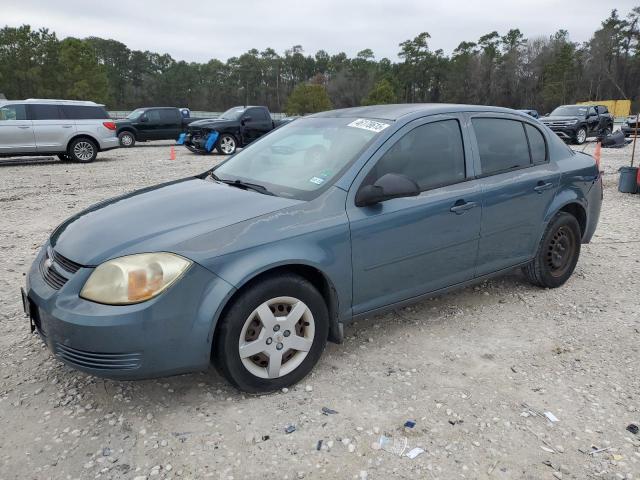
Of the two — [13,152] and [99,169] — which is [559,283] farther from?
[13,152]

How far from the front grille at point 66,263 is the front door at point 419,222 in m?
1.52

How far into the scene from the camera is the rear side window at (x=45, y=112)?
13516mm

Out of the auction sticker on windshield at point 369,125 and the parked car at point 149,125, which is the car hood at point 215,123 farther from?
the auction sticker on windshield at point 369,125

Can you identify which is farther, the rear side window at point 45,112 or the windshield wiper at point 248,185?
the rear side window at point 45,112

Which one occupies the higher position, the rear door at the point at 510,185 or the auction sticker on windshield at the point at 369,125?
the auction sticker on windshield at the point at 369,125

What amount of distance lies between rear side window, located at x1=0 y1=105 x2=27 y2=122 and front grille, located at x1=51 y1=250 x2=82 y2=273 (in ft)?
41.5

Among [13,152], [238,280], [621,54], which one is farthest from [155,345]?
[621,54]

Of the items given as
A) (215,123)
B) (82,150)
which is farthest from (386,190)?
(215,123)

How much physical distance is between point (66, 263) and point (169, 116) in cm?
2025

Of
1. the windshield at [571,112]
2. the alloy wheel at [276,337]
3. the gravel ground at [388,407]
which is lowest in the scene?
the gravel ground at [388,407]

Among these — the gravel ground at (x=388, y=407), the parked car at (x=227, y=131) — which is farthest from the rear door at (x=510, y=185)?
the parked car at (x=227, y=131)

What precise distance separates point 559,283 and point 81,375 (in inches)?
154

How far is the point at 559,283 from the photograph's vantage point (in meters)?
4.53

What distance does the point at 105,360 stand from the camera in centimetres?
247
